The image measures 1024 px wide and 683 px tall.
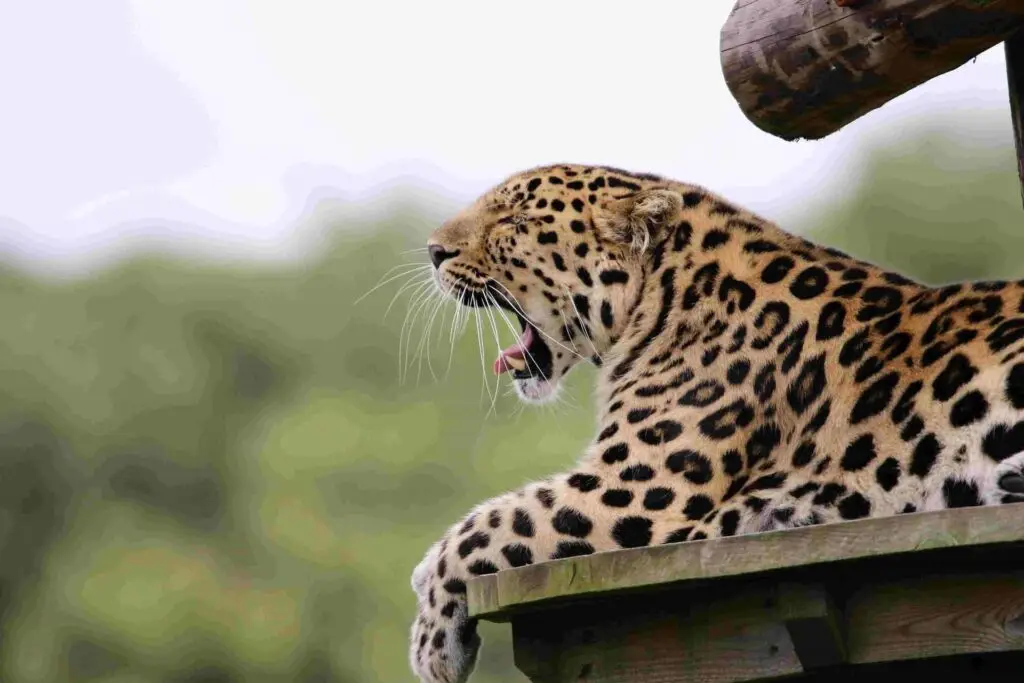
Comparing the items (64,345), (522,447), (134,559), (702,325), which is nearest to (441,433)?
(522,447)

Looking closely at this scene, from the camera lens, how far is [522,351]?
287 inches

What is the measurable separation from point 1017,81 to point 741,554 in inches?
96.6

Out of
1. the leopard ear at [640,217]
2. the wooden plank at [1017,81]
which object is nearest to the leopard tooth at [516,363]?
the leopard ear at [640,217]

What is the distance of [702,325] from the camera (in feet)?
21.8

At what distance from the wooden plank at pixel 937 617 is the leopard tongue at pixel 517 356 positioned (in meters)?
2.93

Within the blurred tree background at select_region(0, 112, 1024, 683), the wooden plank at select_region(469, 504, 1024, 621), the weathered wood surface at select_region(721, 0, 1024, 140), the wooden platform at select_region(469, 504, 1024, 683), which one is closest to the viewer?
the wooden plank at select_region(469, 504, 1024, 621)

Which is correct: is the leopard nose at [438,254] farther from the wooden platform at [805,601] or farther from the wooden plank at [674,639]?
the wooden platform at [805,601]

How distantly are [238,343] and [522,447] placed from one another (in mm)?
8959


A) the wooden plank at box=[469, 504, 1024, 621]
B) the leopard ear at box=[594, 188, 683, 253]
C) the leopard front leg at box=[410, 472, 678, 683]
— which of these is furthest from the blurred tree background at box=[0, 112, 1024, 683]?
the wooden plank at box=[469, 504, 1024, 621]

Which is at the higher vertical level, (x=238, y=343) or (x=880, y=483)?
(x=238, y=343)

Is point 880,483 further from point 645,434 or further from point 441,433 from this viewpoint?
point 441,433

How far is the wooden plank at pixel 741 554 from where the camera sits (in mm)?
4137

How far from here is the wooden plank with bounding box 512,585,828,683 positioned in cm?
460

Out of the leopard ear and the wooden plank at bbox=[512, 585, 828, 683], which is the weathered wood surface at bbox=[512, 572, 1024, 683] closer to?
the wooden plank at bbox=[512, 585, 828, 683]
